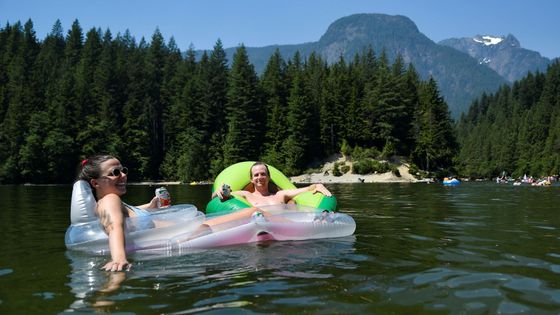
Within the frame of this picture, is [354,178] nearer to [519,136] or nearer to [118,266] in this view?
[118,266]

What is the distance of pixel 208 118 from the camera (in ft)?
→ 212

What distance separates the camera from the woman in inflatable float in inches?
217

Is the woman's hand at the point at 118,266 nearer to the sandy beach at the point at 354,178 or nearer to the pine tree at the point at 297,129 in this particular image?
the sandy beach at the point at 354,178

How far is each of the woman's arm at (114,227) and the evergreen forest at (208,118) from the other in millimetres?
51590

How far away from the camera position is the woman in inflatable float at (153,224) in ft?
18.1

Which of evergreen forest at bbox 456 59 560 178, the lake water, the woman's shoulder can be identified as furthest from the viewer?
evergreen forest at bbox 456 59 560 178

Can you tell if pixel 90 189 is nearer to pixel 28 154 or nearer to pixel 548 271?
pixel 548 271

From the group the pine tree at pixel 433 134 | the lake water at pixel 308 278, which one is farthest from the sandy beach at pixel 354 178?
the lake water at pixel 308 278

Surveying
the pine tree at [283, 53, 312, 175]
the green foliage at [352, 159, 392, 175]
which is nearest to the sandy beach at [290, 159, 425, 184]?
the green foliage at [352, 159, 392, 175]

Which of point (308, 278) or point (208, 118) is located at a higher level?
point (208, 118)

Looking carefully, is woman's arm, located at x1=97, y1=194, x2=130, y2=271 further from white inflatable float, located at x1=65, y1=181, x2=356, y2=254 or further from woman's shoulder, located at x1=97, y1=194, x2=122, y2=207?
white inflatable float, located at x1=65, y1=181, x2=356, y2=254

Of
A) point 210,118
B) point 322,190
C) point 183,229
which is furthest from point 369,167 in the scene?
point 183,229

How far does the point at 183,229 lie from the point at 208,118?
59181mm

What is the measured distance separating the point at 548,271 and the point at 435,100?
2470 inches
